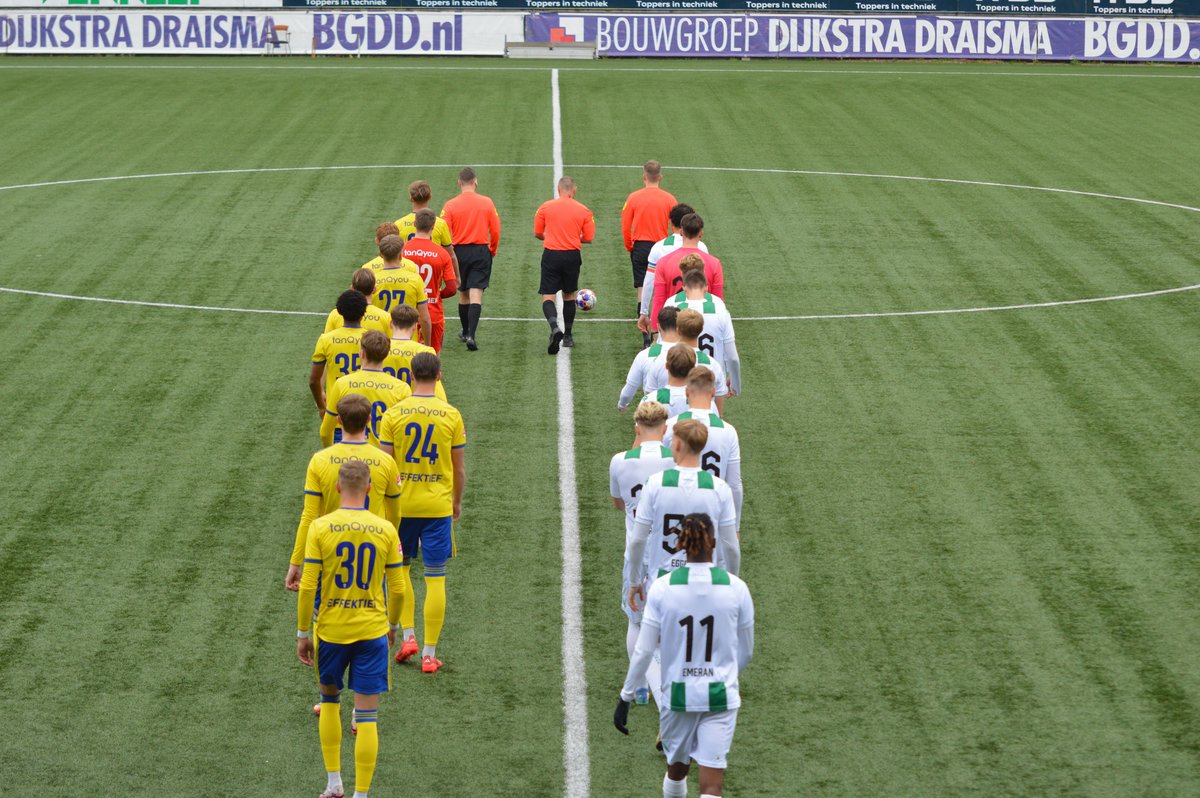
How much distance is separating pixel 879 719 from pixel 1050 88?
3344 centimetres

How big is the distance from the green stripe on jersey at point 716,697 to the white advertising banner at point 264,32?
40.0 m

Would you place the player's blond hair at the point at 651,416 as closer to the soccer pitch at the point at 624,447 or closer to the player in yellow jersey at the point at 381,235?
the soccer pitch at the point at 624,447

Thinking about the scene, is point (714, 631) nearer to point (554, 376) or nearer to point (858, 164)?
point (554, 376)

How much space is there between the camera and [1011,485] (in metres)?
13.6

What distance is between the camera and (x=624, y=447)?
14.7 meters

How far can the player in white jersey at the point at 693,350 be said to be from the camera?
10.9 meters

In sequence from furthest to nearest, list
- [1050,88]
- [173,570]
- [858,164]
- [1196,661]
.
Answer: [1050,88]
[858,164]
[173,570]
[1196,661]

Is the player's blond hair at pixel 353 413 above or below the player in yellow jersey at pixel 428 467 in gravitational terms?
above

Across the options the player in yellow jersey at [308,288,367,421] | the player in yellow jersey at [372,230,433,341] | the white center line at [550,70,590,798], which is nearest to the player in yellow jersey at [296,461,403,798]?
the white center line at [550,70,590,798]

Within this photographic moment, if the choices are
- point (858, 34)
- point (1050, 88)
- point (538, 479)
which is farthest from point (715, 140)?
point (538, 479)

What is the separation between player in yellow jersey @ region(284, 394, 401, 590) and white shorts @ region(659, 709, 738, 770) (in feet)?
7.24

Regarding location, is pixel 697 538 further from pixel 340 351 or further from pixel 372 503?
pixel 340 351

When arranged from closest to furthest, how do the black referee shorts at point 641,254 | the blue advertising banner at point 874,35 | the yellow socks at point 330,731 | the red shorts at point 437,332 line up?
1. the yellow socks at point 330,731
2. the red shorts at point 437,332
3. the black referee shorts at point 641,254
4. the blue advertising banner at point 874,35

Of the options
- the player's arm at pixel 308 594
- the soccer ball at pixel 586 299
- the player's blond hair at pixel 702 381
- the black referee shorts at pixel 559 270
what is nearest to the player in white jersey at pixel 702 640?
the player's arm at pixel 308 594
